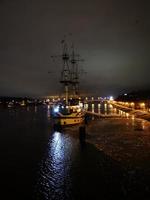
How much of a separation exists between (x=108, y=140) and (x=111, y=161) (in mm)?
16817

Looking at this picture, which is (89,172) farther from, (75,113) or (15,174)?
(75,113)

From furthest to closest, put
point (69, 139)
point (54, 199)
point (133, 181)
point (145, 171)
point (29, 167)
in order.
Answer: point (69, 139) → point (29, 167) → point (145, 171) → point (133, 181) → point (54, 199)

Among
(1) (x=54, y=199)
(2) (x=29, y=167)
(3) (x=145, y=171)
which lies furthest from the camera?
(2) (x=29, y=167)

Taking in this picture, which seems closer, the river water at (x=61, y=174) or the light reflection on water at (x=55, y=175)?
the river water at (x=61, y=174)

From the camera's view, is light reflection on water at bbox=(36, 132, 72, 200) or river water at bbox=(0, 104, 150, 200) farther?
light reflection on water at bbox=(36, 132, 72, 200)

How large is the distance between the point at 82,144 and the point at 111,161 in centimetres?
1438

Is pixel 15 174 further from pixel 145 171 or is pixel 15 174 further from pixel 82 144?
pixel 82 144

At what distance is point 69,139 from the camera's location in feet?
189

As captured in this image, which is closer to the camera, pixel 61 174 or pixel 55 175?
pixel 55 175

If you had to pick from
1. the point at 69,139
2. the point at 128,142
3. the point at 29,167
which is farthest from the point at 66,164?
the point at 69,139

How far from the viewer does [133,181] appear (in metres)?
27.4

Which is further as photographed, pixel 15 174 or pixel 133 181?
pixel 15 174

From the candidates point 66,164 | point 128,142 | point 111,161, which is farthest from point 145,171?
point 128,142

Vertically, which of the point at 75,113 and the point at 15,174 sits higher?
the point at 75,113
